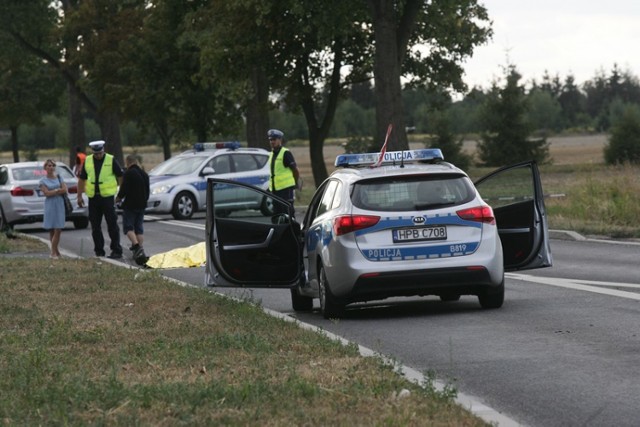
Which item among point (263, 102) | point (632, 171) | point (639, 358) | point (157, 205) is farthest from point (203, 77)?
point (639, 358)

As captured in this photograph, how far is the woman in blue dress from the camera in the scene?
24.1 m

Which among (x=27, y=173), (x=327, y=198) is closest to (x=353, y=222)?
(x=327, y=198)

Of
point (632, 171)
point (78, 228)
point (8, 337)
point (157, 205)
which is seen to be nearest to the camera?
point (8, 337)

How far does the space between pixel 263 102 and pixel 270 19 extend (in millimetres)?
2661

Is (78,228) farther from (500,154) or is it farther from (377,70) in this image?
(500,154)

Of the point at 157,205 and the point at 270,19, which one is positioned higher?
the point at 270,19

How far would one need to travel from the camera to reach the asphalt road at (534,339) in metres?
8.77

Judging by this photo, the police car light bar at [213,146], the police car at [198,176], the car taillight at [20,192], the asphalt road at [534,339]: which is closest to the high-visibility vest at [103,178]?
the asphalt road at [534,339]

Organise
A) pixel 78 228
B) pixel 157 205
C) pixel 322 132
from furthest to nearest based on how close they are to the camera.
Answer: pixel 322 132
pixel 157 205
pixel 78 228

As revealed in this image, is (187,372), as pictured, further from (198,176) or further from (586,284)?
(198,176)

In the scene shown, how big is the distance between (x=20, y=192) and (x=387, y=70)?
352 inches

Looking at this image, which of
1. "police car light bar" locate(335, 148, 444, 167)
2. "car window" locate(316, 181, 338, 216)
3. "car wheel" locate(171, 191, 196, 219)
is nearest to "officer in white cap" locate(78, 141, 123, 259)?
"car window" locate(316, 181, 338, 216)

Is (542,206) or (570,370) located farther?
(542,206)

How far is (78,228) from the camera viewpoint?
34.8m
